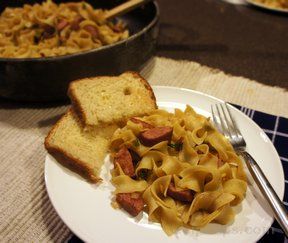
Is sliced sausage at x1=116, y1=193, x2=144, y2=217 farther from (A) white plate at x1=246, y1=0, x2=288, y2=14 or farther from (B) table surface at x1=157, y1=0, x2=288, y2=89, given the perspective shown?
(A) white plate at x1=246, y1=0, x2=288, y2=14

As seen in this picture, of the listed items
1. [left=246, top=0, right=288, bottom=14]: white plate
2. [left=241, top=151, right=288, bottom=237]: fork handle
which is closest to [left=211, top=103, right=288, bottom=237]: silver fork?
[left=241, top=151, right=288, bottom=237]: fork handle

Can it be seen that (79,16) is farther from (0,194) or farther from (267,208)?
(267,208)

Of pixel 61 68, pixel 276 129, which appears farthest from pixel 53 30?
pixel 276 129

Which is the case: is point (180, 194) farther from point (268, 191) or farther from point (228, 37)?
point (228, 37)

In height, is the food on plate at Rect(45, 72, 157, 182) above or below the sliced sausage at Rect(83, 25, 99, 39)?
below

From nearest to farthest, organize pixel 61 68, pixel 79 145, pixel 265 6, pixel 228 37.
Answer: pixel 79 145, pixel 61 68, pixel 228 37, pixel 265 6
